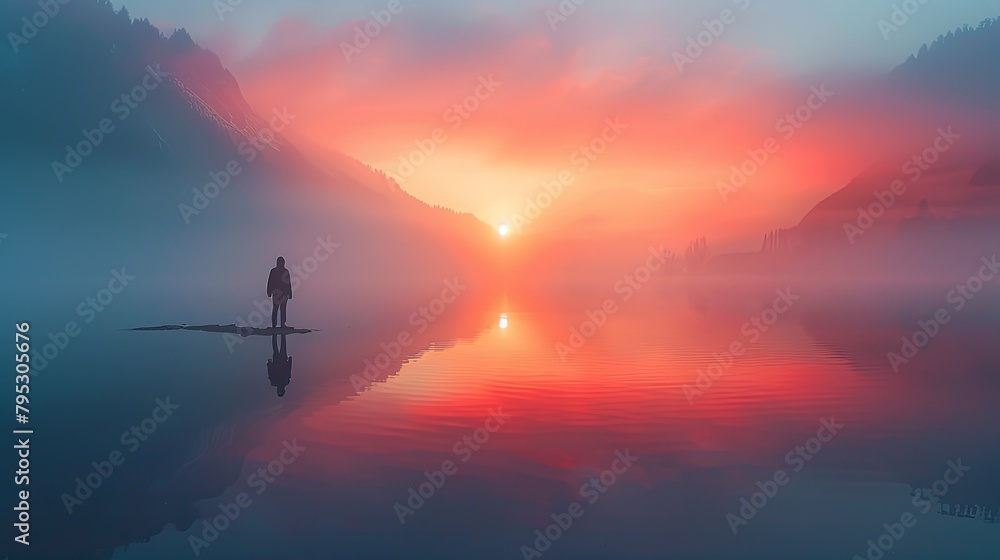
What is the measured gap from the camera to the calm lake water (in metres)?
11.0

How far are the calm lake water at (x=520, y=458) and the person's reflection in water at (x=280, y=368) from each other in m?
0.37

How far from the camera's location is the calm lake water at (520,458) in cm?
1095

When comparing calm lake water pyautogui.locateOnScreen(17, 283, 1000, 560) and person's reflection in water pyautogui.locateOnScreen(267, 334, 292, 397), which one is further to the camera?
person's reflection in water pyautogui.locateOnScreen(267, 334, 292, 397)

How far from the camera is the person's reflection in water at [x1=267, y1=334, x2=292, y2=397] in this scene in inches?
948

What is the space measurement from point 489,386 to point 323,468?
10223mm

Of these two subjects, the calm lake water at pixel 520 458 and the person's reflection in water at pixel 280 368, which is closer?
the calm lake water at pixel 520 458

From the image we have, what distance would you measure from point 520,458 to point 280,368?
A: 15617 millimetres

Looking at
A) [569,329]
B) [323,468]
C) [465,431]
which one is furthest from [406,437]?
[569,329]

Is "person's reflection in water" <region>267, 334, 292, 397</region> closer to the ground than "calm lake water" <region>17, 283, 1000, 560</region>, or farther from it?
farther from it

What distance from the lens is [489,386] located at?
23.8 meters

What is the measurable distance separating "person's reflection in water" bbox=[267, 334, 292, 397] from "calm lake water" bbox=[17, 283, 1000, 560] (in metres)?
0.37

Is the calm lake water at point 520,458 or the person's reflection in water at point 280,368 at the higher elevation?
the person's reflection in water at point 280,368

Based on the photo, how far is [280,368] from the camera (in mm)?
27766

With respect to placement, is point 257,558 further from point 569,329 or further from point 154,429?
point 569,329
